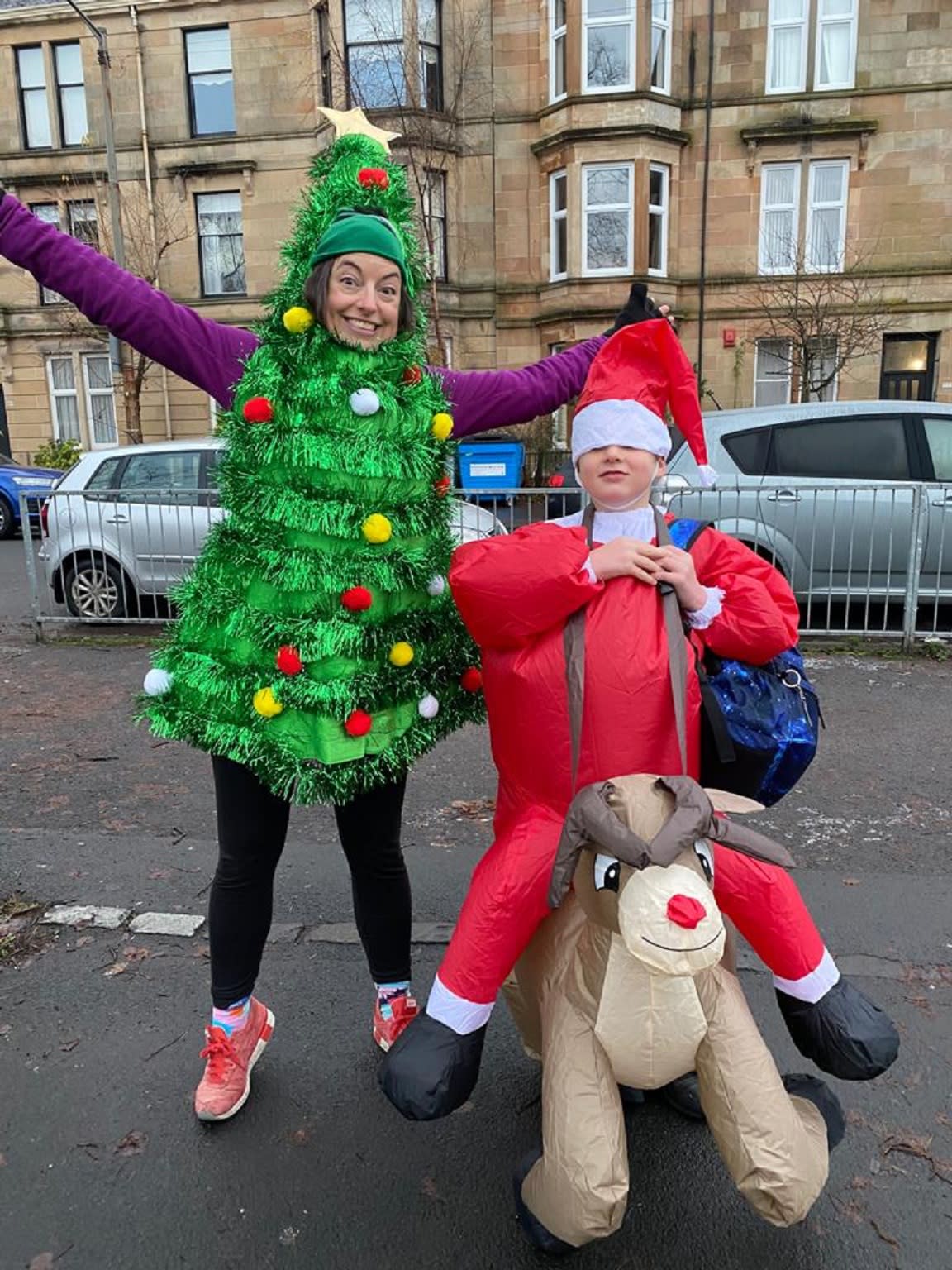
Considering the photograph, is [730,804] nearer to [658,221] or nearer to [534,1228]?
[534,1228]

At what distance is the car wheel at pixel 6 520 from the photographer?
50.9 ft

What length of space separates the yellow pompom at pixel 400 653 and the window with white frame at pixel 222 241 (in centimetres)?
2051

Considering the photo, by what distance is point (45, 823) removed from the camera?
4.21 metres

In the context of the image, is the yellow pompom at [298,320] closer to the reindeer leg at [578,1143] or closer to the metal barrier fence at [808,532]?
the reindeer leg at [578,1143]

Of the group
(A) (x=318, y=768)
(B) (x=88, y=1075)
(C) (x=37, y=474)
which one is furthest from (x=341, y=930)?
(C) (x=37, y=474)

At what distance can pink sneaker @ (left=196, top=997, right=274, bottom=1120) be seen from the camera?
232 cm

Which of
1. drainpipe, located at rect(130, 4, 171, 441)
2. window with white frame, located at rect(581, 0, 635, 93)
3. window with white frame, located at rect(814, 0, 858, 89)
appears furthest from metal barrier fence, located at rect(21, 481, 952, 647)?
window with white frame, located at rect(814, 0, 858, 89)

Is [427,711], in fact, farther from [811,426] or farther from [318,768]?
[811,426]

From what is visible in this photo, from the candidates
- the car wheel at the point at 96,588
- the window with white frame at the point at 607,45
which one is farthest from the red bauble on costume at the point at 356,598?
the window with white frame at the point at 607,45

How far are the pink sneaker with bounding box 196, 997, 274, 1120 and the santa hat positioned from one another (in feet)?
5.50

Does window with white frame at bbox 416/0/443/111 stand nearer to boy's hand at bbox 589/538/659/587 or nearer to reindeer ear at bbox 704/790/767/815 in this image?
boy's hand at bbox 589/538/659/587

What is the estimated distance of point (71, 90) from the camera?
2098 centimetres

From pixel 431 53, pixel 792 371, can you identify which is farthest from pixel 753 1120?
pixel 431 53

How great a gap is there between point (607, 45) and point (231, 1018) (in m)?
19.9
